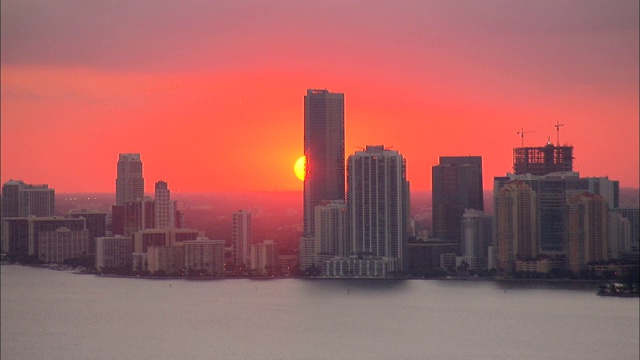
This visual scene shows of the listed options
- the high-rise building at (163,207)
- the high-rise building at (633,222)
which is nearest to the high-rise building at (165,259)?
the high-rise building at (163,207)

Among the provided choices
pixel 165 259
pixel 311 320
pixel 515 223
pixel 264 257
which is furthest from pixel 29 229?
pixel 311 320

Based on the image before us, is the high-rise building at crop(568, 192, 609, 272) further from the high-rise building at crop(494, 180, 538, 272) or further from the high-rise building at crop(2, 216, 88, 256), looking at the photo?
the high-rise building at crop(2, 216, 88, 256)

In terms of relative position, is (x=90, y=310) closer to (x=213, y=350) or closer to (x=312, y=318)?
(x=312, y=318)

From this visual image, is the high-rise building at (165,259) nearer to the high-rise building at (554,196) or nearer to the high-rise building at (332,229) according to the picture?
the high-rise building at (332,229)

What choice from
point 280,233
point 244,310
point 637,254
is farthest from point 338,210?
A: point 244,310

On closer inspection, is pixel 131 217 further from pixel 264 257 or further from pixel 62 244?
pixel 264 257

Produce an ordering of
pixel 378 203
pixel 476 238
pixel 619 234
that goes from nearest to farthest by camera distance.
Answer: pixel 619 234
pixel 476 238
pixel 378 203
